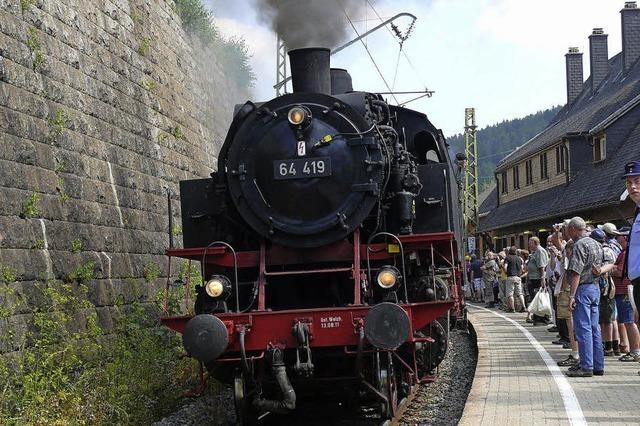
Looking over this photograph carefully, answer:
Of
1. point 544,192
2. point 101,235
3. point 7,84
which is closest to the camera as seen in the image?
point 7,84

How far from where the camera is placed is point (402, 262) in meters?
7.60

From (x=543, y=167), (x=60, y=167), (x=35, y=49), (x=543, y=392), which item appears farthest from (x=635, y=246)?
(x=543, y=167)

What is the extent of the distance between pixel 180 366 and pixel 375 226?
3.85 metres

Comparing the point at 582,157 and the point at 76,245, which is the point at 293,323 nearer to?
the point at 76,245

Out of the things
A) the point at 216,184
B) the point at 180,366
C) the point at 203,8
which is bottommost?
the point at 180,366

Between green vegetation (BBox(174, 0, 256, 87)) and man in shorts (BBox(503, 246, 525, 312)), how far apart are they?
8.15 metres

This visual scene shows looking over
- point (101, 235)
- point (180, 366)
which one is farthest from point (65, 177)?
point (180, 366)

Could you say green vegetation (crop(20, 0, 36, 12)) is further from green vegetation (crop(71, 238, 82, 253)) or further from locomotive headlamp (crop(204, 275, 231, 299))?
locomotive headlamp (crop(204, 275, 231, 299))

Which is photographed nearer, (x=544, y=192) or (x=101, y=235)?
(x=101, y=235)

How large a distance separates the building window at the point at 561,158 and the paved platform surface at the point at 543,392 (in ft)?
60.6

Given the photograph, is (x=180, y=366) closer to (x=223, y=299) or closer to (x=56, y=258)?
(x=56, y=258)

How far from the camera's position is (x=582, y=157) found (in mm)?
28953

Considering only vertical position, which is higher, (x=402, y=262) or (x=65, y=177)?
(x=65, y=177)

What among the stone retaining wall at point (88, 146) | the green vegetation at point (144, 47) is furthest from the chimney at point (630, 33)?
the green vegetation at point (144, 47)
